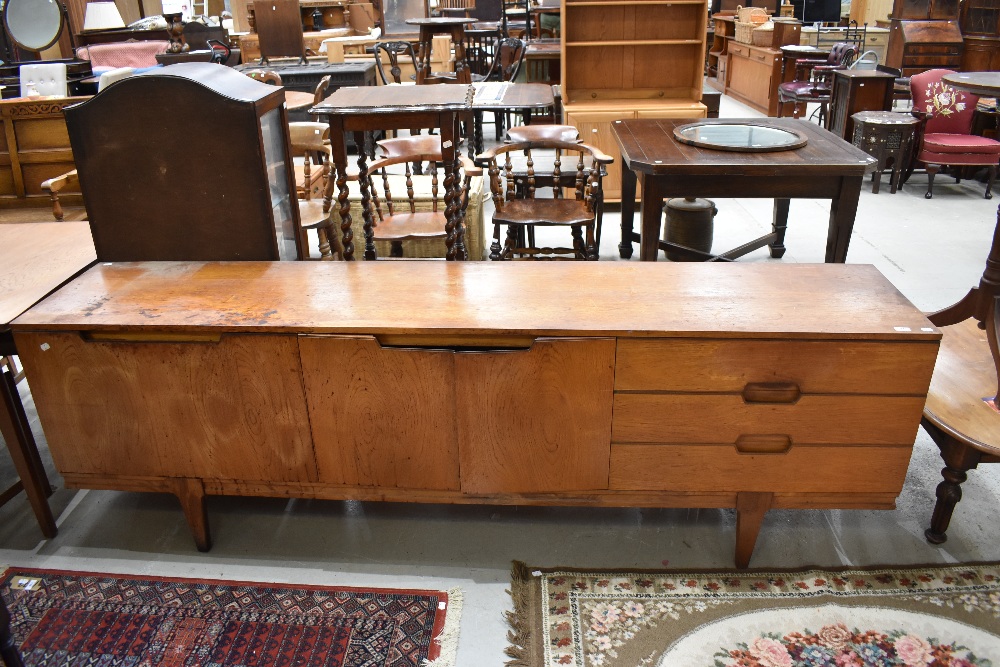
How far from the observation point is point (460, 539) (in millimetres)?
2154

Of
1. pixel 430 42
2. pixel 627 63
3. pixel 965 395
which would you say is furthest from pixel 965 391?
pixel 430 42

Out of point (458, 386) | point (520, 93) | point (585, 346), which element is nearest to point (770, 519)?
point (585, 346)

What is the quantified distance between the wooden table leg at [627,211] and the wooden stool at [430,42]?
3098 mm

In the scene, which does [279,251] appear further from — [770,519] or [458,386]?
[770,519]

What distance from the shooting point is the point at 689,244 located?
13.4 feet

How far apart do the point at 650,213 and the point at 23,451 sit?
2329 millimetres

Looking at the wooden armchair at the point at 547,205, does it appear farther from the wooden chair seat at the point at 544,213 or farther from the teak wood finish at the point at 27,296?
the teak wood finish at the point at 27,296

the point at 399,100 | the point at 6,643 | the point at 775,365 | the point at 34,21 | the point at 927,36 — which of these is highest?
the point at 34,21

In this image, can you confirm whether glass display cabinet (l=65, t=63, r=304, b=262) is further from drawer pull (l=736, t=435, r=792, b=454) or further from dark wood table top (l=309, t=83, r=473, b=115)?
drawer pull (l=736, t=435, r=792, b=454)

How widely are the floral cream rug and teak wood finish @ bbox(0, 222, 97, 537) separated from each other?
4.60ft

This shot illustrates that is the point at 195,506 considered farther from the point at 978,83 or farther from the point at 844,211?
the point at 844,211

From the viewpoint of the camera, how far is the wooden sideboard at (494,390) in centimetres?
179

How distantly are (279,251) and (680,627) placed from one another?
5.17ft

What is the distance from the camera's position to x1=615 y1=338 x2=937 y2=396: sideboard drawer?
174 cm
